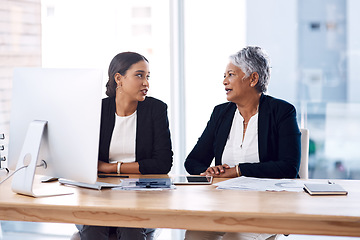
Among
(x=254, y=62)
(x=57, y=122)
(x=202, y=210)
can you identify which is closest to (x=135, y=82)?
(x=254, y=62)

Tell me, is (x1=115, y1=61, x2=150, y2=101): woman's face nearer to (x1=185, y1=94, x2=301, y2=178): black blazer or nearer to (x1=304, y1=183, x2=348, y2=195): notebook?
(x1=185, y1=94, x2=301, y2=178): black blazer

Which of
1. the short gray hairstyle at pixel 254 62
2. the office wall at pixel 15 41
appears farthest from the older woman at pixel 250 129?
the office wall at pixel 15 41

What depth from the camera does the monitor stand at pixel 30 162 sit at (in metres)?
2.04

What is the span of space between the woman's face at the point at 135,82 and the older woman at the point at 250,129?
1.39 ft

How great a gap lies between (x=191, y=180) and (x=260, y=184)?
0.32 metres

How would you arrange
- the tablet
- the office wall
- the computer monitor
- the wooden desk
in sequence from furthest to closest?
the office wall
the tablet
the computer monitor
the wooden desk

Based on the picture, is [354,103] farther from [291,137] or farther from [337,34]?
[291,137]

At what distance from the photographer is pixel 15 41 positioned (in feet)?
13.6

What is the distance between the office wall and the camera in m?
4.08

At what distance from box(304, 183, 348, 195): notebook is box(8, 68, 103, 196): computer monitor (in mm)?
866

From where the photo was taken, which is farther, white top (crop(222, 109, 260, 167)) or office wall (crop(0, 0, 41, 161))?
office wall (crop(0, 0, 41, 161))

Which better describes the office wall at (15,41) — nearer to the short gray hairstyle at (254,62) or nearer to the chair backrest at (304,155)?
the short gray hairstyle at (254,62)

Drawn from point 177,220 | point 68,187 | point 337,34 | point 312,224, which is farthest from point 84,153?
point 337,34

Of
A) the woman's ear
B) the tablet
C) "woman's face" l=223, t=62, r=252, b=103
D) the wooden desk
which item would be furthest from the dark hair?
the wooden desk
